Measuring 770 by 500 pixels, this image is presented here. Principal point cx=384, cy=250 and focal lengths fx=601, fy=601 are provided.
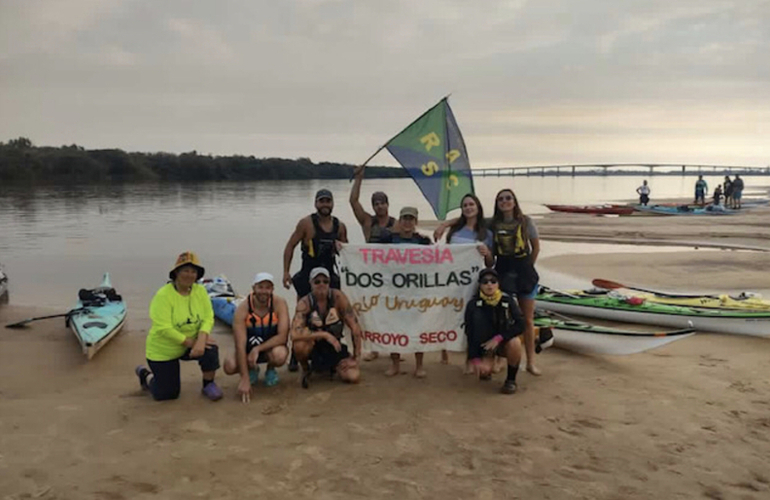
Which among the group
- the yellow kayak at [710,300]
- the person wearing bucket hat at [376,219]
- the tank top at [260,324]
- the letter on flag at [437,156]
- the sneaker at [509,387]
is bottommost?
the sneaker at [509,387]

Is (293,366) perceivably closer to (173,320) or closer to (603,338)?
(173,320)

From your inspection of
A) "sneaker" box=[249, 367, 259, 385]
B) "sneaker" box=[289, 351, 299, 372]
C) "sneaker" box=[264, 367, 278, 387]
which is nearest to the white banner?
"sneaker" box=[289, 351, 299, 372]

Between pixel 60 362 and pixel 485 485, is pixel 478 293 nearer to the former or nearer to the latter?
pixel 485 485

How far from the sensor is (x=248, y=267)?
17578 mm

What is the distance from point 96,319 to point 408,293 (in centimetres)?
528

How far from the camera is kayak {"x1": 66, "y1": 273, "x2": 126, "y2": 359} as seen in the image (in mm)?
8180

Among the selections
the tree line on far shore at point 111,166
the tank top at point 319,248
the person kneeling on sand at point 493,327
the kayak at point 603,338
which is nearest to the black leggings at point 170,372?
the tank top at point 319,248

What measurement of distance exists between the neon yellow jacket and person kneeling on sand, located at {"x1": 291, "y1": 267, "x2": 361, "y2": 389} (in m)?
0.93

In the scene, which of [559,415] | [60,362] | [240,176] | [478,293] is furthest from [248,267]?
[240,176]

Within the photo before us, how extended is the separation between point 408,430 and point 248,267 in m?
13.2

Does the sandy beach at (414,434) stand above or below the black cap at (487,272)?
below

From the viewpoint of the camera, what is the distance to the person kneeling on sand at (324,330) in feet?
20.0

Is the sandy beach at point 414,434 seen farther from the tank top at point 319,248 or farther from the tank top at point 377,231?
the tank top at point 377,231

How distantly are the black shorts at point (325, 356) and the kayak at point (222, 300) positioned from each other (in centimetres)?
408
